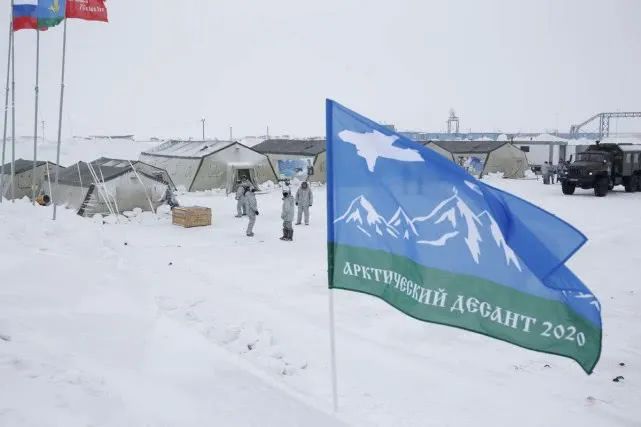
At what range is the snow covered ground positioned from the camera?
4410 millimetres

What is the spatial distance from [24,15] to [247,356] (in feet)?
51.4

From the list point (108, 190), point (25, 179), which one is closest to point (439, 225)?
point (108, 190)

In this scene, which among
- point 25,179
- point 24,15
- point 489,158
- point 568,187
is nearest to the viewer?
point 24,15

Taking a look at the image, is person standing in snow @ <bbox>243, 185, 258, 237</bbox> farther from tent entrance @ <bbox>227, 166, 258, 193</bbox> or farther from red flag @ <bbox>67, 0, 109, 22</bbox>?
tent entrance @ <bbox>227, 166, 258, 193</bbox>

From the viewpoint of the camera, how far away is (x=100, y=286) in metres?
8.12

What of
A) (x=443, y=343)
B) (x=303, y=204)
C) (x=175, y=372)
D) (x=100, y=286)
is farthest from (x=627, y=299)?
(x=303, y=204)

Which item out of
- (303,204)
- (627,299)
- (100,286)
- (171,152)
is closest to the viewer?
(100,286)

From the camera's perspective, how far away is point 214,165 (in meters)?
27.9

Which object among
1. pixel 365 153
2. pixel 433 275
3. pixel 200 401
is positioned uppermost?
pixel 365 153

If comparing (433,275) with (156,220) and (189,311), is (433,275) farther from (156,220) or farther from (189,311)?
(156,220)

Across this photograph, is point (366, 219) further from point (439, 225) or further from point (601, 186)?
point (601, 186)

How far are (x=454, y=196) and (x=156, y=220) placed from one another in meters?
15.8

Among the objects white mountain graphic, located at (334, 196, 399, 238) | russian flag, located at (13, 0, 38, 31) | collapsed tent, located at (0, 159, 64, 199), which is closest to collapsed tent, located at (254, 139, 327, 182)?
collapsed tent, located at (0, 159, 64, 199)

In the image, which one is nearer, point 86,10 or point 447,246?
point 447,246
